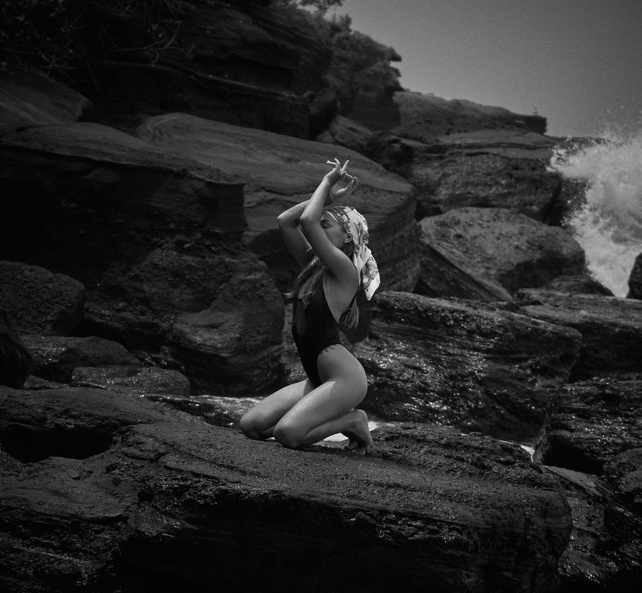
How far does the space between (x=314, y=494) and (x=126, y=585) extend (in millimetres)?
896

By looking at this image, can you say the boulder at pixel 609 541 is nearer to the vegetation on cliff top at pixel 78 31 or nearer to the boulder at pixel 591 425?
the boulder at pixel 591 425

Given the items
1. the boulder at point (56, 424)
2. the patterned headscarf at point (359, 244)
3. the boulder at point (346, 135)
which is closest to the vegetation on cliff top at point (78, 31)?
the boulder at point (346, 135)

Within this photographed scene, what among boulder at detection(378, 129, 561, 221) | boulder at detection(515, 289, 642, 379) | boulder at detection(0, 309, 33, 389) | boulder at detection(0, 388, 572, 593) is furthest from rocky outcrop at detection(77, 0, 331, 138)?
boulder at detection(0, 388, 572, 593)

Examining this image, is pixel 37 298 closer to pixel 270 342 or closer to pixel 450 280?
pixel 270 342

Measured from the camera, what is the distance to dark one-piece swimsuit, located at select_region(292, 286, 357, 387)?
4.45 meters

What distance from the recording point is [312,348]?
4.49 meters

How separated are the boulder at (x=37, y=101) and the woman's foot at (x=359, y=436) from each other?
20.4 ft

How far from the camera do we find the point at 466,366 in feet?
26.7

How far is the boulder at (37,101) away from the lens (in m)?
9.73

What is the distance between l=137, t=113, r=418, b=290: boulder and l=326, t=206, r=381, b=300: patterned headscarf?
15.8 ft

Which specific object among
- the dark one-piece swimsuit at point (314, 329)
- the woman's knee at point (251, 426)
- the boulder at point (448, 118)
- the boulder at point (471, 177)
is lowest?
the woman's knee at point (251, 426)

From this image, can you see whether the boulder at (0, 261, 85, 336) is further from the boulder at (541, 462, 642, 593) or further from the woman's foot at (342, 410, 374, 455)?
the boulder at (541, 462, 642, 593)

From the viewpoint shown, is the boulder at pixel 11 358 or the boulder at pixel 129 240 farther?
the boulder at pixel 129 240

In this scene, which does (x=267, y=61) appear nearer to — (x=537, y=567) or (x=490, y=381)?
(x=490, y=381)
